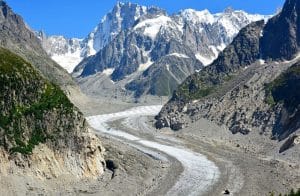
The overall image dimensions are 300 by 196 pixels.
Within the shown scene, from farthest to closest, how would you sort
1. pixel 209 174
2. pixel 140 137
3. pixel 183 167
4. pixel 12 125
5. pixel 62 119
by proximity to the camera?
pixel 140 137 → pixel 183 167 → pixel 209 174 → pixel 62 119 → pixel 12 125

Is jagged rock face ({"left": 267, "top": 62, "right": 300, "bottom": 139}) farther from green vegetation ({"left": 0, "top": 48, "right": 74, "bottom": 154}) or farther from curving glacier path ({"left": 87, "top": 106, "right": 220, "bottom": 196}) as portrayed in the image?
green vegetation ({"left": 0, "top": 48, "right": 74, "bottom": 154})

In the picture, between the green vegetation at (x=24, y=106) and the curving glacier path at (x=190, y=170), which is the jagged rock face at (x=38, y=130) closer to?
the green vegetation at (x=24, y=106)

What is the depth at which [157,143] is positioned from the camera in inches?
6353

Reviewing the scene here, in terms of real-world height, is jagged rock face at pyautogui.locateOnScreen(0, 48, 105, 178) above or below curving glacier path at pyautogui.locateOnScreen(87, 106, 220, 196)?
above

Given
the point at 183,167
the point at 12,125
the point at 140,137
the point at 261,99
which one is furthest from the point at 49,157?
the point at 261,99

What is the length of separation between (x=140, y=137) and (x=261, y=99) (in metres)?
41.4

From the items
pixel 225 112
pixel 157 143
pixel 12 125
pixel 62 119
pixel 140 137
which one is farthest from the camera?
pixel 225 112

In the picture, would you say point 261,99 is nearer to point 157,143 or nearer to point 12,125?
point 157,143

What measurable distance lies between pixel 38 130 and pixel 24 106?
4.65m

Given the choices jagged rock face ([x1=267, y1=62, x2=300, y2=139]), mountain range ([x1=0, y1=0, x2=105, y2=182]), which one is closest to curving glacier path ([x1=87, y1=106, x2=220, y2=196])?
mountain range ([x1=0, y1=0, x2=105, y2=182])

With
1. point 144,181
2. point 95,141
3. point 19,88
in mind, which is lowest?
point 144,181

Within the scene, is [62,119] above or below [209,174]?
above

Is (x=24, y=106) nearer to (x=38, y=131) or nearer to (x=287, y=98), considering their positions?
(x=38, y=131)

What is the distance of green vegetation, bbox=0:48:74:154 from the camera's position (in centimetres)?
8950
